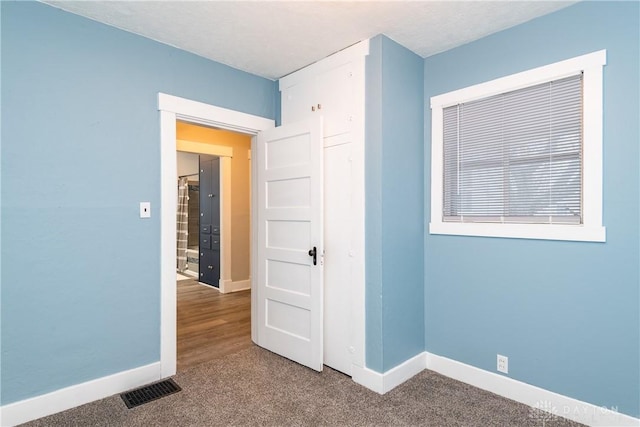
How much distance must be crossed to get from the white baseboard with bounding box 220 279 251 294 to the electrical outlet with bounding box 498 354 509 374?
165 inches

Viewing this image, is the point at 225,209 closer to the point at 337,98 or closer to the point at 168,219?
the point at 168,219

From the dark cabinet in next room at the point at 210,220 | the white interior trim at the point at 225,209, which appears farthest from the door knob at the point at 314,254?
the dark cabinet in next room at the point at 210,220

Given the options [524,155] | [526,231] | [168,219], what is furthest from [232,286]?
[524,155]

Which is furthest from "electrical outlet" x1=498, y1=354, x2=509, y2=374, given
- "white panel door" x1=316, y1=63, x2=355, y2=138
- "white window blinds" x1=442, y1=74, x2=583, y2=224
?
"white panel door" x1=316, y1=63, x2=355, y2=138

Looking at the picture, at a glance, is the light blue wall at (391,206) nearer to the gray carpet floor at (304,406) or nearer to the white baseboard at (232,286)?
the gray carpet floor at (304,406)

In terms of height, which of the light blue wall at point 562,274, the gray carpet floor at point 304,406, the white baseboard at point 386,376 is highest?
the light blue wall at point 562,274

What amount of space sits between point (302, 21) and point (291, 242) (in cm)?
171

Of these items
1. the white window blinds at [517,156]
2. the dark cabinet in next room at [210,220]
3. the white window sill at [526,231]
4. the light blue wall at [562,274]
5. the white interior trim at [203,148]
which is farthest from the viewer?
the dark cabinet in next room at [210,220]

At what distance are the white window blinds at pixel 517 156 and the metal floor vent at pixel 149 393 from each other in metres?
2.47

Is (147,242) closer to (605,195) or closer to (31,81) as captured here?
(31,81)

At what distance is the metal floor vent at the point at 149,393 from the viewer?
7.48ft

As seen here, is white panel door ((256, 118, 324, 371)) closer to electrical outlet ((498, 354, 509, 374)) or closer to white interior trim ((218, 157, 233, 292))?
electrical outlet ((498, 354, 509, 374))

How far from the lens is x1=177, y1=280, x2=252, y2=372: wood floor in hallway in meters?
3.14

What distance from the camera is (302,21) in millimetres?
2299
